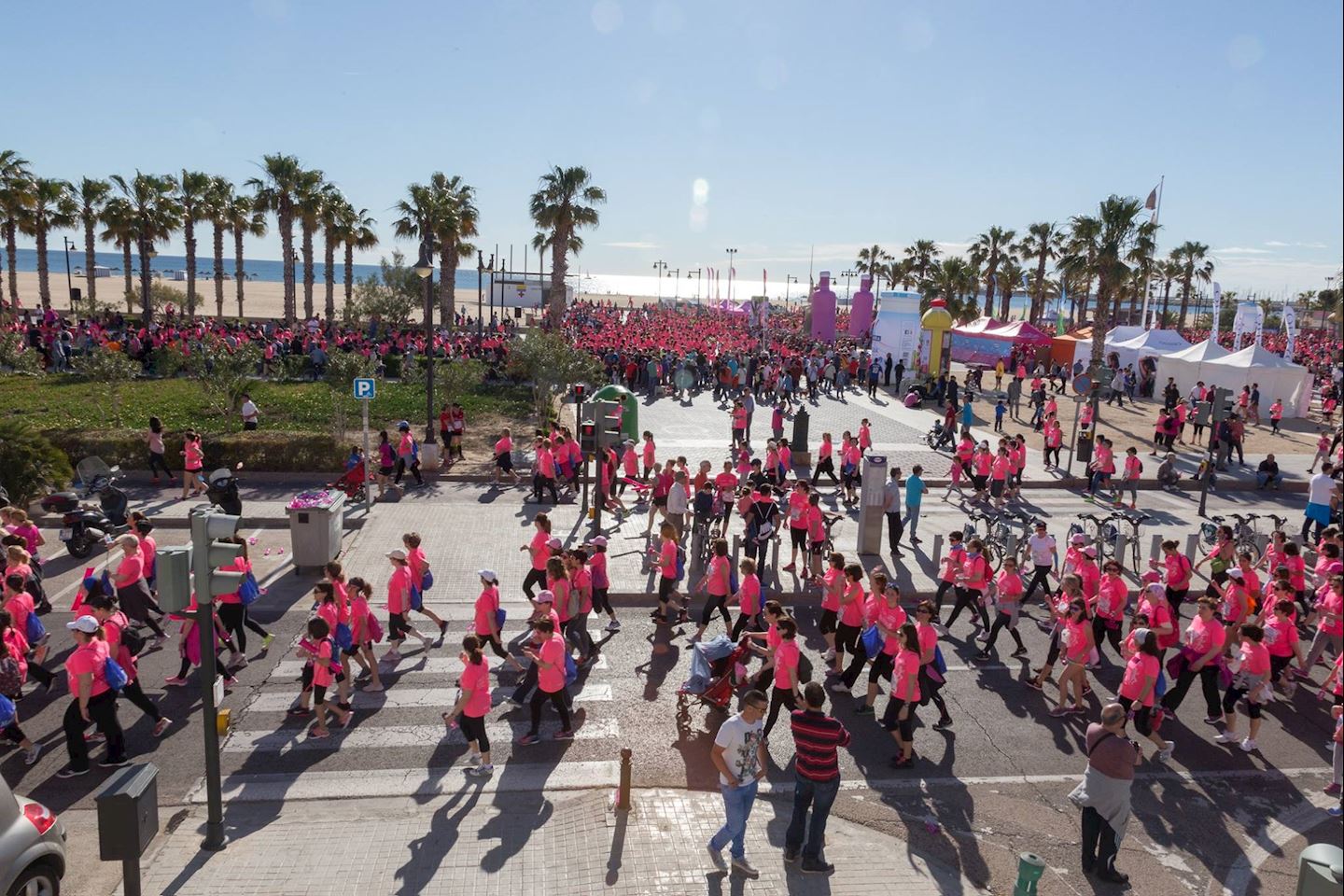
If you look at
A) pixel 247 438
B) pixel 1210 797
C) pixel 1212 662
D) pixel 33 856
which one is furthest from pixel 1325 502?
pixel 247 438

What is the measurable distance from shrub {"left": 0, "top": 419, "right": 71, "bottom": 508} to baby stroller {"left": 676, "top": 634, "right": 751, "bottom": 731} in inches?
469

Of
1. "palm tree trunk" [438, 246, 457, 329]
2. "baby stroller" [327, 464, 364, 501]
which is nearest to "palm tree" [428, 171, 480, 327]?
"palm tree trunk" [438, 246, 457, 329]

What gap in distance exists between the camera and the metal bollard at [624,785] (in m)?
7.11

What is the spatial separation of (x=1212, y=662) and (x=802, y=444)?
534 inches

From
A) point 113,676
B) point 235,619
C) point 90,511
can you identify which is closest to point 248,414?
point 90,511

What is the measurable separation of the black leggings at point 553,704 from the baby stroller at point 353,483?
9905mm

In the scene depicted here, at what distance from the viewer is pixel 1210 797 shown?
26.7 ft

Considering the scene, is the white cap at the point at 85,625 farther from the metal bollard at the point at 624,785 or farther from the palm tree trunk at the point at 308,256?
the palm tree trunk at the point at 308,256

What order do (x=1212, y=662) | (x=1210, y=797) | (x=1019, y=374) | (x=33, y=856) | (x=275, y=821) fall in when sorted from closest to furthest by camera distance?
(x=33, y=856), (x=275, y=821), (x=1210, y=797), (x=1212, y=662), (x=1019, y=374)

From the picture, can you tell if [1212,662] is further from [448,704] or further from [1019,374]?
[1019,374]

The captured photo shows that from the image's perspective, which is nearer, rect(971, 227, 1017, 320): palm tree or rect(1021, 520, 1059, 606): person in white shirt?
rect(1021, 520, 1059, 606): person in white shirt

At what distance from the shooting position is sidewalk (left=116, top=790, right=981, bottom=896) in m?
6.41

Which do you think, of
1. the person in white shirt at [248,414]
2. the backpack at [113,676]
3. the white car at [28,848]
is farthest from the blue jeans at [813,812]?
the person in white shirt at [248,414]

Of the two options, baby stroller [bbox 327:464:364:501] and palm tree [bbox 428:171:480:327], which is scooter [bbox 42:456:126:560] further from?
palm tree [bbox 428:171:480:327]
